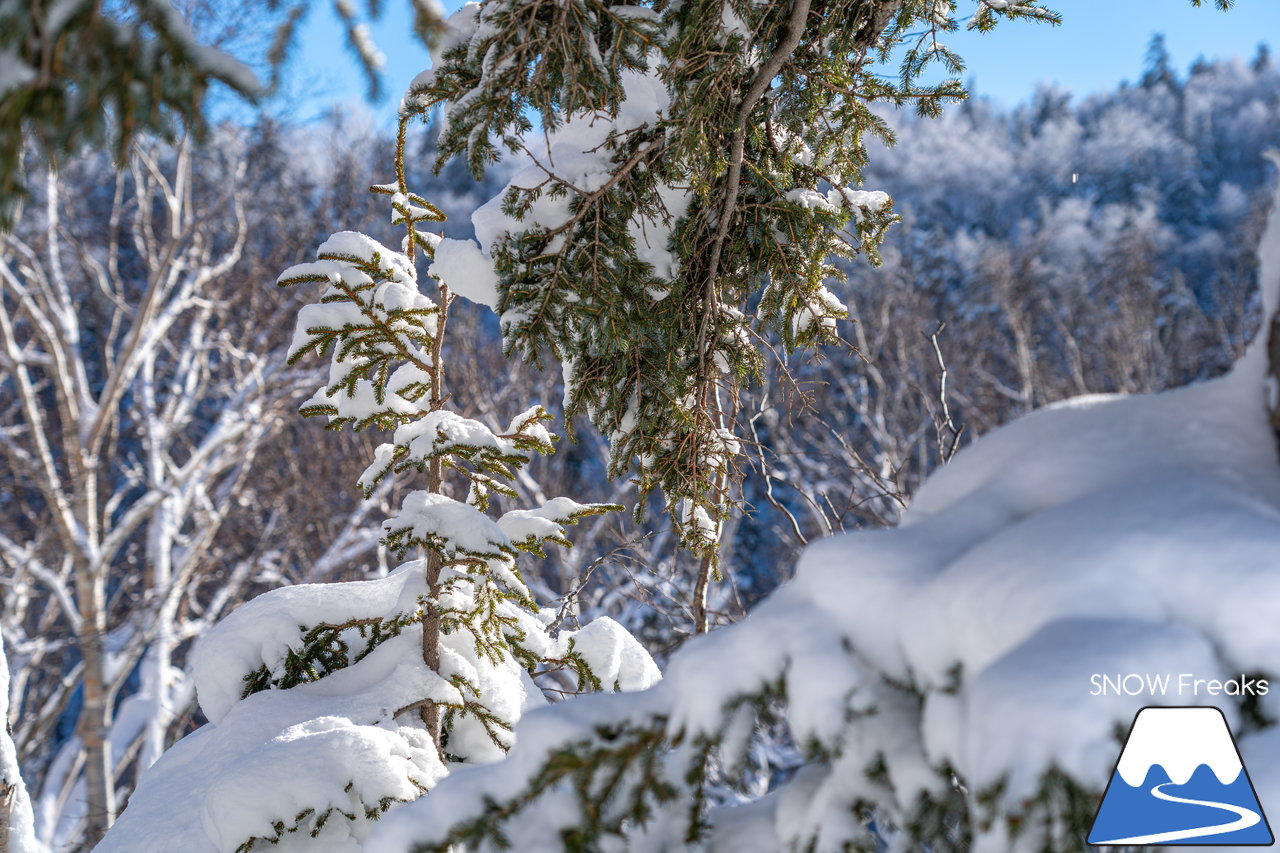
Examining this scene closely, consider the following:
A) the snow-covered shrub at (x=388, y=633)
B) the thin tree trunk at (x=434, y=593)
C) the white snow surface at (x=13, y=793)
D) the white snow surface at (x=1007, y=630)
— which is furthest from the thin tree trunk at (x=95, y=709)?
the white snow surface at (x=1007, y=630)

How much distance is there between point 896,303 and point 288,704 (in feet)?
45.1

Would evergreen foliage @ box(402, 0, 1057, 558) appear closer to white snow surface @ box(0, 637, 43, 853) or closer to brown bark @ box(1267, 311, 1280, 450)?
brown bark @ box(1267, 311, 1280, 450)

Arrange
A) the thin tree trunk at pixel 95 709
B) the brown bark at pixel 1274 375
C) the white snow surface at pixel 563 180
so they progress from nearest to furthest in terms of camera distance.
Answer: the brown bark at pixel 1274 375 → the white snow surface at pixel 563 180 → the thin tree trunk at pixel 95 709

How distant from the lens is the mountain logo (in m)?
0.94

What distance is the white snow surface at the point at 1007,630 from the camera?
935 millimetres

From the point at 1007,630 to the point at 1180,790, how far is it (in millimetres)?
287

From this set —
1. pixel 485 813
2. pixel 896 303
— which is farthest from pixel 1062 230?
pixel 485 813

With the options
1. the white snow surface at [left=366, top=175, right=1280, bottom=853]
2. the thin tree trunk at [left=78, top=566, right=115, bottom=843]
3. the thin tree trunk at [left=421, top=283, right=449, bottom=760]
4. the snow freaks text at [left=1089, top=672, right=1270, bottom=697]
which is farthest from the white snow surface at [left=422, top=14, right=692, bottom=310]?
the thin tree trunk at [left=78, top=566, right=115, bottom=843]

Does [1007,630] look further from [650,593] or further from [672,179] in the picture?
[650,593]

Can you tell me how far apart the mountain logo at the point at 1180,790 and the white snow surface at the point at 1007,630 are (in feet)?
0.08

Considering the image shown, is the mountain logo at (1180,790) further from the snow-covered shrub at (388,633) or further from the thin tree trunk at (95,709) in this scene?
the thin tree trunk at (95,709)

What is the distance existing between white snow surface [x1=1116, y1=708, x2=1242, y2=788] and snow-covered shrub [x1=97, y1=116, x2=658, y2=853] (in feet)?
6.01

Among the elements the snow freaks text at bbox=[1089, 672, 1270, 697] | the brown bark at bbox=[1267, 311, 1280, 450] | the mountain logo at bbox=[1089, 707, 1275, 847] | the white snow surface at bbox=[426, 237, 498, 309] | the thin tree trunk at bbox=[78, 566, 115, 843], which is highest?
the white snow surface at bbox=[426, 237, 498, 309]

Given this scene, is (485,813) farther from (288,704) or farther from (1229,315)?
(1229,315)
